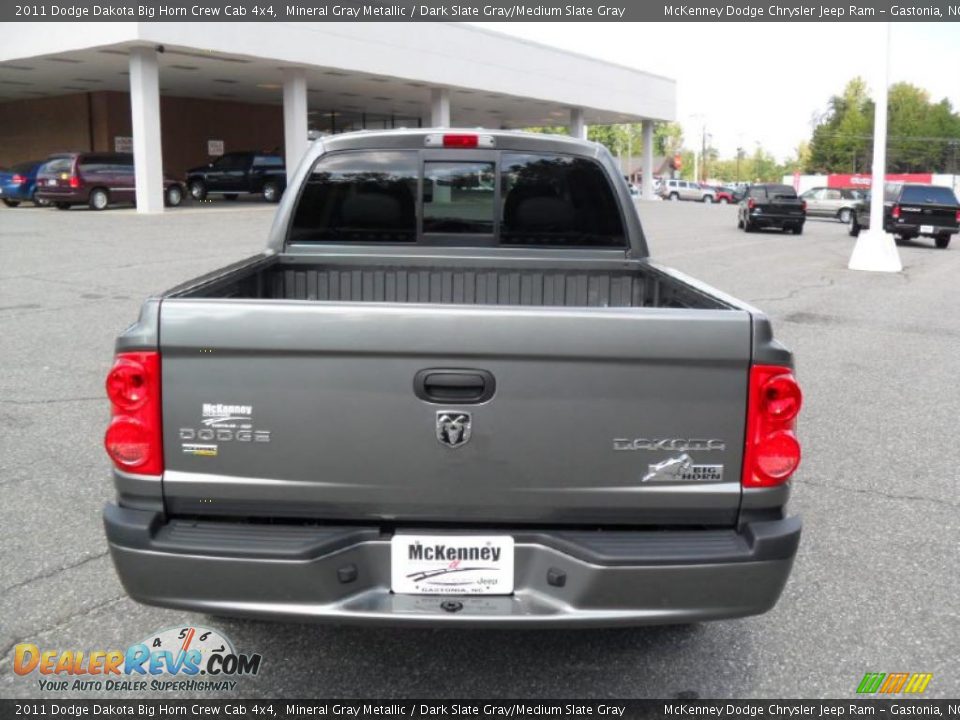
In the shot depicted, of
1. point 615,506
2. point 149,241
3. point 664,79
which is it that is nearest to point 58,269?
point 149,241

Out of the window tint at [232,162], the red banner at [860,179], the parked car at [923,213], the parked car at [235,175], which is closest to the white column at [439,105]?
the parked car at [235,175]

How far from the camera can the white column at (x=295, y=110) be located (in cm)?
3097

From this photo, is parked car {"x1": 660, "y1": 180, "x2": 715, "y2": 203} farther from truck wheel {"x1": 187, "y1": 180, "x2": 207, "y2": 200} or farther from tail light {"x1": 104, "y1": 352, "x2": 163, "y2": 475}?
tail light {"x1": 104, "y1": 352, "x2": 163, "y2": 475}

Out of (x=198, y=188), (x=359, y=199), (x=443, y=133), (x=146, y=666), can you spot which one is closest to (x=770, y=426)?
(x=146, y=666)

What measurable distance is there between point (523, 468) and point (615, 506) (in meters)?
0.30

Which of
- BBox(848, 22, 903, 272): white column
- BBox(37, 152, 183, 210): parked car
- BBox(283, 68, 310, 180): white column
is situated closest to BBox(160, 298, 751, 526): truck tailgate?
BBox(848, 22, 903, 272): white column

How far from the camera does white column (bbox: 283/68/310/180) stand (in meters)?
31.0

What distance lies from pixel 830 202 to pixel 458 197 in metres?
44.1

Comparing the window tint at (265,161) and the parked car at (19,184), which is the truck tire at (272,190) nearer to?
the window tint at (265,161)

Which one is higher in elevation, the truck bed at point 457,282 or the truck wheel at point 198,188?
the truck wheel at point 198,188

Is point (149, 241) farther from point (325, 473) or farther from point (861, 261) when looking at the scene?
point (325, 473)

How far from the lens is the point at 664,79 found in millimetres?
52719

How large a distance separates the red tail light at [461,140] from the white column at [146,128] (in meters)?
24.7

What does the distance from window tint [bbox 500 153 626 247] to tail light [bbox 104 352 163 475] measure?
2431 mm
